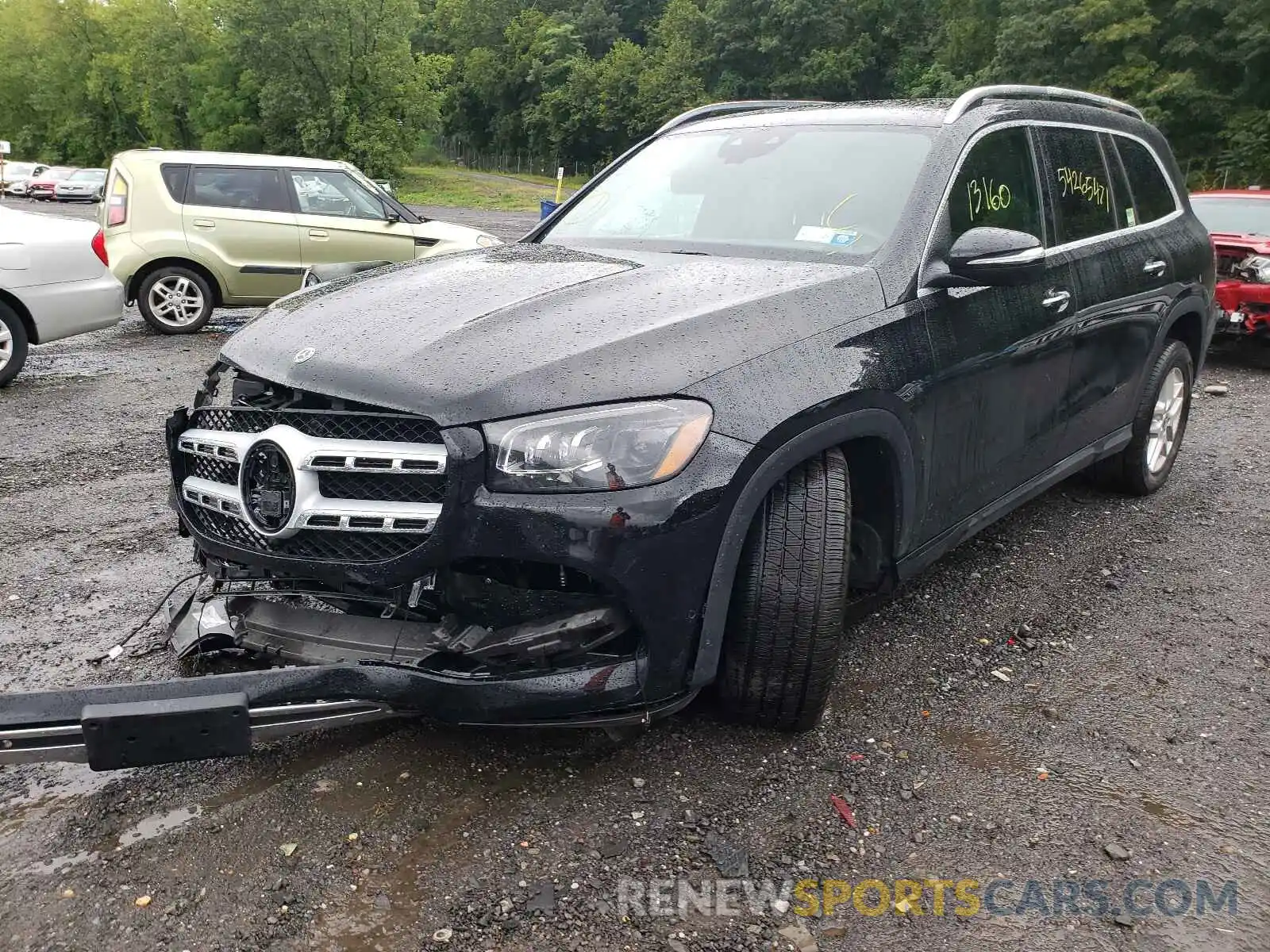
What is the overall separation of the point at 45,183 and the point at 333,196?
126ft

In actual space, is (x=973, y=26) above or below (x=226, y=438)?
above

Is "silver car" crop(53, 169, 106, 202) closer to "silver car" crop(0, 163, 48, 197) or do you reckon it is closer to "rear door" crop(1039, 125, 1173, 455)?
"silver car" crop(0, 163, 48, 197)

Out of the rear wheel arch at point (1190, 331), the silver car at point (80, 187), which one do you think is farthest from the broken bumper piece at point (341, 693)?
the silver car at point (80, 187)

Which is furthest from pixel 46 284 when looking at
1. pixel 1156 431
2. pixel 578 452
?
pixel 1156 431

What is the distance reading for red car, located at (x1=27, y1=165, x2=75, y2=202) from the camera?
41188 mm

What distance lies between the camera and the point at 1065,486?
535cm

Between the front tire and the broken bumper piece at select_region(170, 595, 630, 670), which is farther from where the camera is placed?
the front tire

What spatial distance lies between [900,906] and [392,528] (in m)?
1.44

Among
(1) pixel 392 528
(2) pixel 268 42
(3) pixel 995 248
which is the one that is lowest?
(1) pixel 392 528

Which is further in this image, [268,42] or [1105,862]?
[268,42]

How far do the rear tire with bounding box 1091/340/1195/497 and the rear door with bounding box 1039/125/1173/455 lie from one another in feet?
0.66

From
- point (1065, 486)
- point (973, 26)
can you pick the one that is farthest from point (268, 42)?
point (1065, 486)

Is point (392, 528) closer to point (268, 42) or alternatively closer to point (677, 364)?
point (677, 364)

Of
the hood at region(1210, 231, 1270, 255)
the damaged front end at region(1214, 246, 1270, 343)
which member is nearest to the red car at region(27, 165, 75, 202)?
the hood at region(1210, 231, 1270, 255)
